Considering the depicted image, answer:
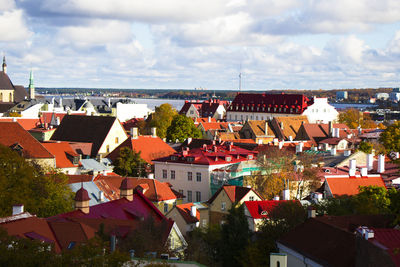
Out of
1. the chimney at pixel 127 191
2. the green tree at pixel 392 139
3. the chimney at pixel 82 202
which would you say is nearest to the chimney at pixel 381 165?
the green tree at pixel 392 139

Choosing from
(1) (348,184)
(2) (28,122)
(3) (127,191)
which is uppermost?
(2) (28,122)

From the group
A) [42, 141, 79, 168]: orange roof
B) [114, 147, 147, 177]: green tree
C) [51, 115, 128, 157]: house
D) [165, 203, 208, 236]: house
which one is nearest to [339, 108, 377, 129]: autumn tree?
[51, 115, 128, 157]: house

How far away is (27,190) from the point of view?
4072 centimetres

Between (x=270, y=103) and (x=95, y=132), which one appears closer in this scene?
(x=95, y=132)

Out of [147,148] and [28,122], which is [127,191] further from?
[28,122]

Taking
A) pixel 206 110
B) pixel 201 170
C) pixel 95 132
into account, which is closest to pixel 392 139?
pixel 201 170

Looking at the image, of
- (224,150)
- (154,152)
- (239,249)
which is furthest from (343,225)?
(154,152)

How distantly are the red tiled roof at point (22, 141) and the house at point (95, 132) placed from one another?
15.4 metres

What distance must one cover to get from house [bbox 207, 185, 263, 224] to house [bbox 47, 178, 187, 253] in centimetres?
657

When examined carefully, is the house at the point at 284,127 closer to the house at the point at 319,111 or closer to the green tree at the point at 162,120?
the green tree at the point at 162,120

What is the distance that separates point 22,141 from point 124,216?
2433 centimetres

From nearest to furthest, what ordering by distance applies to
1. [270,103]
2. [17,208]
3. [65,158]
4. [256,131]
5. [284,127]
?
[17,208]
[65,158]
[256,131]
[284,127]
[270,103]

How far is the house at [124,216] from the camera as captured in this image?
35.6 metres

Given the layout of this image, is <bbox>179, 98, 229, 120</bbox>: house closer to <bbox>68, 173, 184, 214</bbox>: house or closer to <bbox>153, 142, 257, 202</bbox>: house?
<bbox>153, 142, 257, 202</bbox>: house
